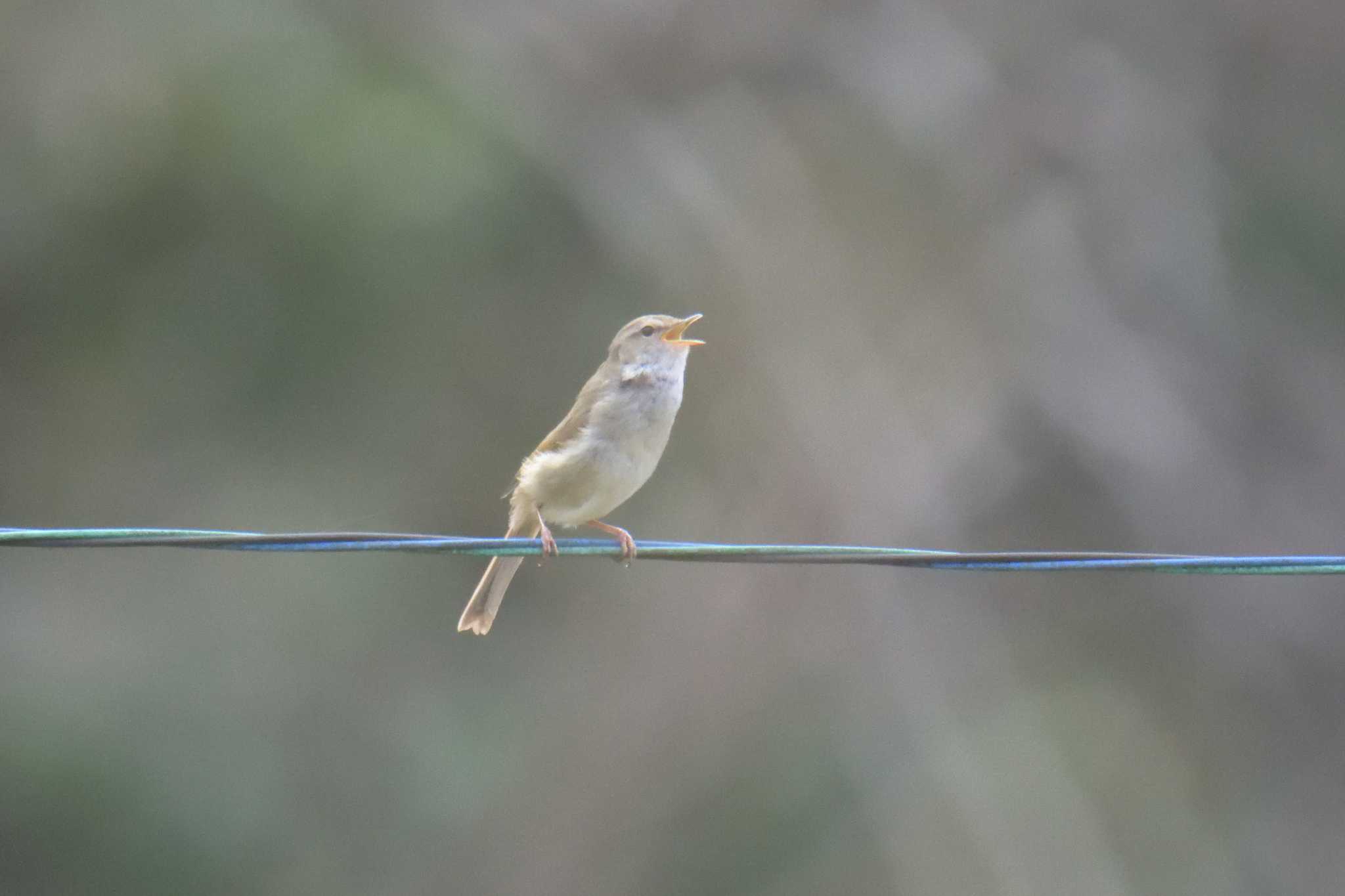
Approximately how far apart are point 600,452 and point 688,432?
782cm

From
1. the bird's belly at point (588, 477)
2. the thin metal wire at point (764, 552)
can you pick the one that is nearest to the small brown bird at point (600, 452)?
the bird's belly at point (588, 477)

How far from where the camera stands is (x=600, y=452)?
728 centimetres

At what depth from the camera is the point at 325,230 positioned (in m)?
17.1

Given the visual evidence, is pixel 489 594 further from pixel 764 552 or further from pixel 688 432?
pixel 688 432

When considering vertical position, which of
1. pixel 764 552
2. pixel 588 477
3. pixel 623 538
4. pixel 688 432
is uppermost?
pixel 688 432

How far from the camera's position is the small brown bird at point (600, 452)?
7289mm

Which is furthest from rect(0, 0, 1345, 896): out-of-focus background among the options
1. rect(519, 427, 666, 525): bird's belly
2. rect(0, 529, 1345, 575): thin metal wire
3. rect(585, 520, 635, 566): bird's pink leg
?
rect(0, 529, 1345, 575): thin metal wire

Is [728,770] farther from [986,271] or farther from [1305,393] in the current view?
[1305,393]

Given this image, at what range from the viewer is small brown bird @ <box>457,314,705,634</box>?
7.29 m

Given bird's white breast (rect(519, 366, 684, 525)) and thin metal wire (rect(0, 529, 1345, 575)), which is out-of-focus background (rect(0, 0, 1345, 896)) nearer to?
bird's white breast (rect(519, 366, 684, 525))

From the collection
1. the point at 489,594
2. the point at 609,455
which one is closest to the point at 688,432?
the point at 489,594

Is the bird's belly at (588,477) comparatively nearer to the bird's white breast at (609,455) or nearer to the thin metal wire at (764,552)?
the bird's white breast at (609,455)

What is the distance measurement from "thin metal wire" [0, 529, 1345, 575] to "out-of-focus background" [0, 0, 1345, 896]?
8115 millimetres

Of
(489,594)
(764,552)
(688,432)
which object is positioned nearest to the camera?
(764,552)
